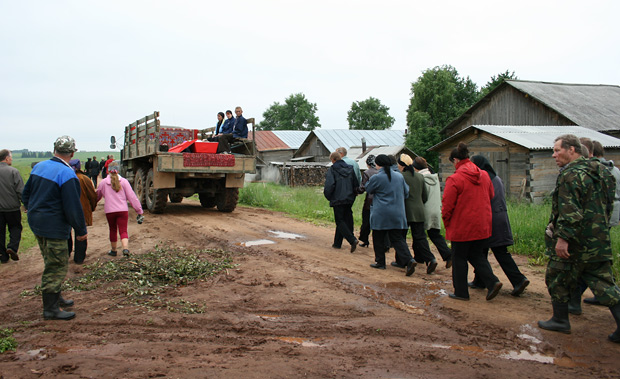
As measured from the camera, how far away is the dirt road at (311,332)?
11.7 feet

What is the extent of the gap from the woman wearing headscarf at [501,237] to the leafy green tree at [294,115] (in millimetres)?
66904

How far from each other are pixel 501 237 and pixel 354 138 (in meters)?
37.9

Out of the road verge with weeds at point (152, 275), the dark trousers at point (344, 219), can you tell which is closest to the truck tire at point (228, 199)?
the dark trousers at point (344, 219)

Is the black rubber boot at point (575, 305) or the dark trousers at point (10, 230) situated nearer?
the black rubber boot at point (575, 305)

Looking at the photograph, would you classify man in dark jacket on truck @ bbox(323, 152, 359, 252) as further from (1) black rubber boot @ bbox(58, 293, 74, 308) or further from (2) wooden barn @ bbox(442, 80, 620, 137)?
(2) wooden barn @ bbox(442, 80, 620, 137)

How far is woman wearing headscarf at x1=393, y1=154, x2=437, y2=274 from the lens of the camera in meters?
7.01

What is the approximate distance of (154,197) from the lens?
12703 mm

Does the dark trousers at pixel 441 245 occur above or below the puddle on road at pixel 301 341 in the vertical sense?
above

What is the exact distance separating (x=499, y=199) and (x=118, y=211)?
564cm

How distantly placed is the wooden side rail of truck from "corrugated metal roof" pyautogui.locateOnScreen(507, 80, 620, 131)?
62.0ft

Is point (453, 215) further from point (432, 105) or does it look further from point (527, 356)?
point (432, 105)

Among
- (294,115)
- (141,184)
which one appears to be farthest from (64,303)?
(294,115)

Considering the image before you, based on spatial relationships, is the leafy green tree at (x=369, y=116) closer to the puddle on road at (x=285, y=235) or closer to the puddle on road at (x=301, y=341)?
the puddle on road at (x=285, y=235)

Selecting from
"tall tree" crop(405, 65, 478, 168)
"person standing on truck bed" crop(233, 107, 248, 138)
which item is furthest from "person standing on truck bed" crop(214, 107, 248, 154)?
"tall tree" crop(405, 65, 478, 168)
